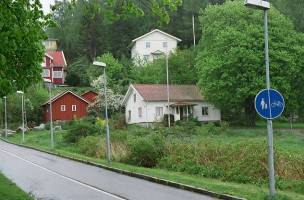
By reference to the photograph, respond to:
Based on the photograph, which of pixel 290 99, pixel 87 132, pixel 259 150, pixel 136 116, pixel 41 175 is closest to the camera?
pixel 259 150

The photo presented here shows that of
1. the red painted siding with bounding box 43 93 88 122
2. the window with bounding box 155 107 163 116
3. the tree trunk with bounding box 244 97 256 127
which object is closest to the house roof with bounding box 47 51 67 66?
the red painted siding with bounding box 43 93 88 122

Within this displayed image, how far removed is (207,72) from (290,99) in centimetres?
916

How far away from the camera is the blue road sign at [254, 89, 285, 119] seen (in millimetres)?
14461

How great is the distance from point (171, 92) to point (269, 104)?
176 feet

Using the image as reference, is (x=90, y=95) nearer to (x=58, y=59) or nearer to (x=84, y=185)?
(x=58, y=59)

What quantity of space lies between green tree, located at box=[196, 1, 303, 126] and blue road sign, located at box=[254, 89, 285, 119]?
4201cm

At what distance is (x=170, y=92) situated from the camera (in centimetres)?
6812

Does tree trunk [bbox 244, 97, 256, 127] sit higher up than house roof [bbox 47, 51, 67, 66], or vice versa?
→ house roof [bbox 47, 51, 67, 66]

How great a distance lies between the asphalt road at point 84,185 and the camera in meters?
17.4

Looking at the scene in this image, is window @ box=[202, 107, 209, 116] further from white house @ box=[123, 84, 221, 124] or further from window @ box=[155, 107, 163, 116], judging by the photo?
window @ box=[155, 107, 163, 116]

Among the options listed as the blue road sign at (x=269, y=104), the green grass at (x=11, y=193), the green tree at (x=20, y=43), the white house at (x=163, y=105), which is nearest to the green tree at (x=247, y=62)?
the white house at (x=163, y=105)

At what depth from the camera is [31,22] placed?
47.8 ft

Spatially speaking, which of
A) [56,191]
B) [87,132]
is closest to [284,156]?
[56,191]

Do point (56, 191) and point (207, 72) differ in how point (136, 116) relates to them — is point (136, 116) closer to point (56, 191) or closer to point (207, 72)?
point (207, 72)
